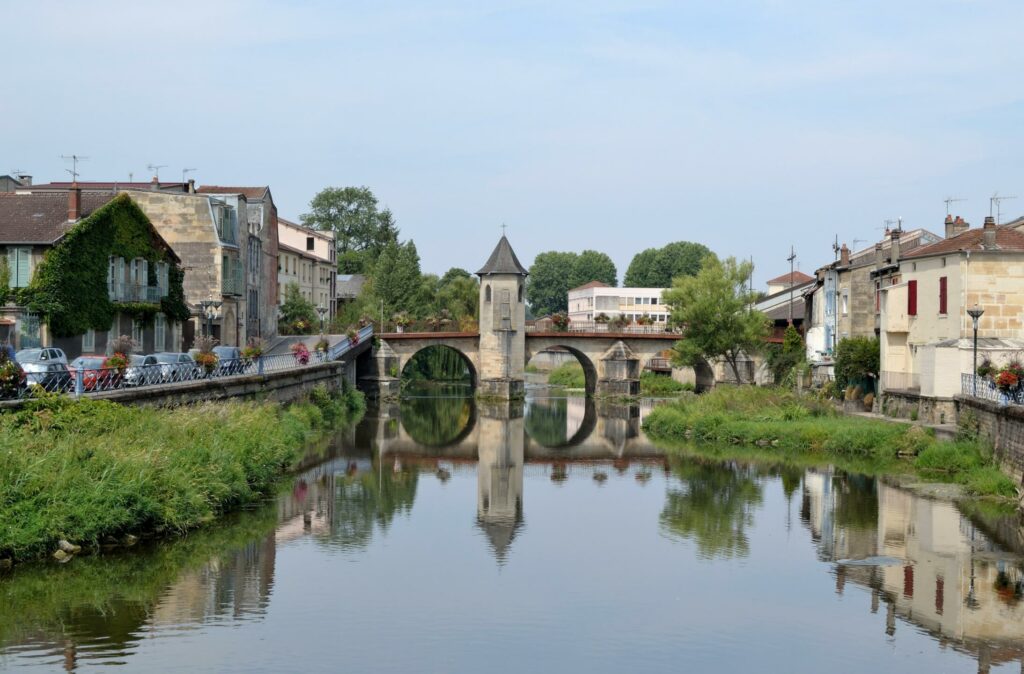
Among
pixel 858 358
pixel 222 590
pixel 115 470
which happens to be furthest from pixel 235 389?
pixel 858 358

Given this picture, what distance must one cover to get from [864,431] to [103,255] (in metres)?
25.0

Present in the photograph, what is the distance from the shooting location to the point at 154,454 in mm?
21938

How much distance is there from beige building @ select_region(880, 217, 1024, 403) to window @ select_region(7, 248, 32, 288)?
27.9 m

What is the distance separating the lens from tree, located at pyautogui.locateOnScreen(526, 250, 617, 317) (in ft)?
468

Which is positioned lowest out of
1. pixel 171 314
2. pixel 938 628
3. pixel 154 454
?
pixel 938 628

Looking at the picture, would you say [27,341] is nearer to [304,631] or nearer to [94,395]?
[94,395]

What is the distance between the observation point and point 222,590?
19.0m

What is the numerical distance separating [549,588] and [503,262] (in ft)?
154

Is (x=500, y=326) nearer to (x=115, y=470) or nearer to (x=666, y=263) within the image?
(x=115, y=470)

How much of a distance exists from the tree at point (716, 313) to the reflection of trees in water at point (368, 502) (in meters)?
24.1

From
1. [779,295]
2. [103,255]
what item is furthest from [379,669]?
[779,295]

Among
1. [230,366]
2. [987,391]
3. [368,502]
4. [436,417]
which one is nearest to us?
[368,502]

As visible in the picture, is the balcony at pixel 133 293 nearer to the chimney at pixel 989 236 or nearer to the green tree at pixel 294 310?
the green tree at pixel 294 310

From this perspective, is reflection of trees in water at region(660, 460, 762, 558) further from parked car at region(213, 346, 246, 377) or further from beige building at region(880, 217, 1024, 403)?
parked car at region(213, 346, 246, 377)
